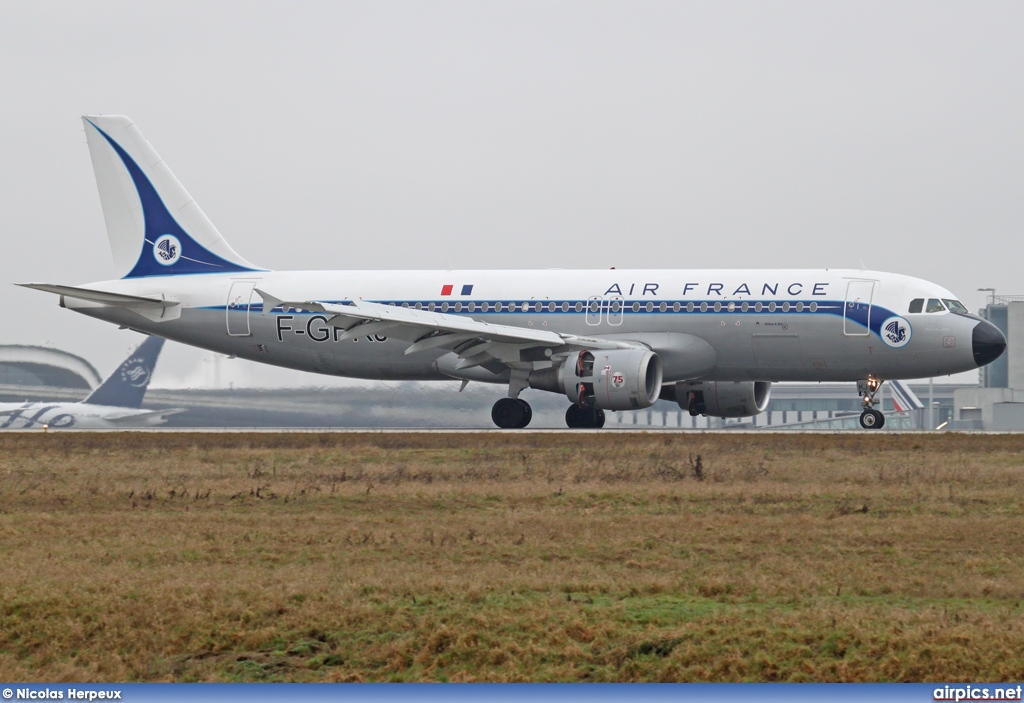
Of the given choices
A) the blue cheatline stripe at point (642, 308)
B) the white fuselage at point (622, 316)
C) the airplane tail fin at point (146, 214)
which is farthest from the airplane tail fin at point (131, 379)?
the blue cheatline stripe at point (642, 308)

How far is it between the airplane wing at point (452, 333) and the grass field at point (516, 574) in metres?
10.5

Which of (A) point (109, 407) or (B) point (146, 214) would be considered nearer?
(B) point (146, 214)

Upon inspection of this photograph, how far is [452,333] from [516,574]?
21212 millimetres

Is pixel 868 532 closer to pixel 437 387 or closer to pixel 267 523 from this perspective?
pixel 267 523

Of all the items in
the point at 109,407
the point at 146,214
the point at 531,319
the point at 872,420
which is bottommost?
the point at 109,407

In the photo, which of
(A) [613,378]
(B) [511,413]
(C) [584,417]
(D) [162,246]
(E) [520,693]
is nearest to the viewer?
(E) [520,693]

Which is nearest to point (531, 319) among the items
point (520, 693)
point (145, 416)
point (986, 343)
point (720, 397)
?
point (720, 397)

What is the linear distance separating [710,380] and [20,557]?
2320 centimetres

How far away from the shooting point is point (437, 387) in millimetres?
41000

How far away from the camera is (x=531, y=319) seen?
35.0 m

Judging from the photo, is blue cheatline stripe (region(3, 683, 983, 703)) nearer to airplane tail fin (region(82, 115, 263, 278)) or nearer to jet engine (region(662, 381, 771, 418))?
jet engine (region(662, 381, 771, 418))

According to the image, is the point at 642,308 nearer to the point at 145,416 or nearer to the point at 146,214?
the point at 146,214

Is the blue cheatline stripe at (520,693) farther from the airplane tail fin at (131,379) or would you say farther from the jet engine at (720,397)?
the airplane tail fin at (131,379)

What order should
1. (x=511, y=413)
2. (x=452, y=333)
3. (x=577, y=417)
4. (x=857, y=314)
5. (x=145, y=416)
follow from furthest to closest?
(x=145, y=416), (x=577, y=417), (x=511, y=413), (x=452, y=333), (x=857, y=314)
